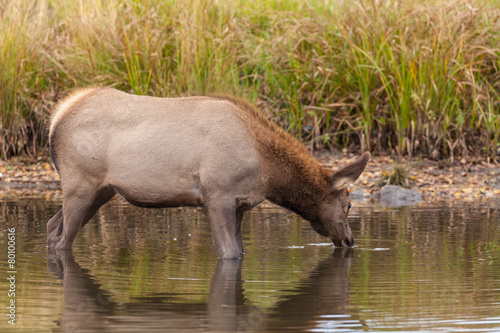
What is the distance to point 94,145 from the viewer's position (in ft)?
25.1

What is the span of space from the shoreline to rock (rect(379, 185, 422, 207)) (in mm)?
156

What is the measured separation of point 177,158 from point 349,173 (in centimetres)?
156

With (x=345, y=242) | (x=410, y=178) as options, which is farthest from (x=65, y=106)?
(x=410, y=178)

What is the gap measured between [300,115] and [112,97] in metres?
6.78

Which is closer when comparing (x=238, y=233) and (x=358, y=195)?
(x=238, y=233)

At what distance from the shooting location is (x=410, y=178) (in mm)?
12734

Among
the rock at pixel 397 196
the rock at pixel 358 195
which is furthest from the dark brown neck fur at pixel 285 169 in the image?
the rock at pixel 358 195

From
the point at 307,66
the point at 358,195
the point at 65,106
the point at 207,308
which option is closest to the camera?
the point at 207,308

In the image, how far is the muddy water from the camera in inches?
208

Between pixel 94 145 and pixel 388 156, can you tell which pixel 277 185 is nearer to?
pixel 94 145

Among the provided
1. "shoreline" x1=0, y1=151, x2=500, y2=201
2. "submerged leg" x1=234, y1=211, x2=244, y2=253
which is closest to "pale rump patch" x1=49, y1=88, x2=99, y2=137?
"submerged leg" x1=234, y1=211, x2=244, y2=253

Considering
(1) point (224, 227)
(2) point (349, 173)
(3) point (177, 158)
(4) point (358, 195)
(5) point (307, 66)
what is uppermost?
(5) point (307, 66)

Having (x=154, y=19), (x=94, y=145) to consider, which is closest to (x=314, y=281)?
(x=94, y=145)

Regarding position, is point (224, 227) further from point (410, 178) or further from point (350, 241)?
point (410, 178)
